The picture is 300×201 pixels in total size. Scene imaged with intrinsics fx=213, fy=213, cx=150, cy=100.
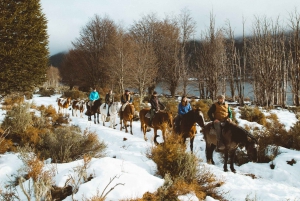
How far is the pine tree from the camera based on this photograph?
1616cm

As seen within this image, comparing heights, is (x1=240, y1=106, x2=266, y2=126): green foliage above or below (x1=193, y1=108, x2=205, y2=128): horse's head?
below

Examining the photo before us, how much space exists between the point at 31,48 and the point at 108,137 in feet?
39.9

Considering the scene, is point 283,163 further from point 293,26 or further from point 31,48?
point 293,26

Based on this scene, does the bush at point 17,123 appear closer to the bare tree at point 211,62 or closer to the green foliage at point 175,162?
the green foliage at point 175,162

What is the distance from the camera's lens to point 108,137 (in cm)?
1023

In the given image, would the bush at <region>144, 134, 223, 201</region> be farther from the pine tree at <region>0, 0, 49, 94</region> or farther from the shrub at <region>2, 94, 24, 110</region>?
the pine tree at <region>0, 0, 49, 94</region>

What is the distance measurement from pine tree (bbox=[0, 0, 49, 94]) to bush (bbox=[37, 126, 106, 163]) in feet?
38.8

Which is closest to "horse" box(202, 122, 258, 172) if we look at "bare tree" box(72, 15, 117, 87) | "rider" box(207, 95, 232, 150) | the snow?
"rider" box(207, 95, 232, 150)

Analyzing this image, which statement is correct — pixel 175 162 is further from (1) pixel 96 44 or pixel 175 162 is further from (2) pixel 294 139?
(1) pixel 96 44

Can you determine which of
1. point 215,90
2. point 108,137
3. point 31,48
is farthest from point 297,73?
point 31,48

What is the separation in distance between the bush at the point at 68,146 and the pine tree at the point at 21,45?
11.8 meters

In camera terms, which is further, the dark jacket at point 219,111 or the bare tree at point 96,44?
the bare tree at point 96,44

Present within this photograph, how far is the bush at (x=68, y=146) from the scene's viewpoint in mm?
6297

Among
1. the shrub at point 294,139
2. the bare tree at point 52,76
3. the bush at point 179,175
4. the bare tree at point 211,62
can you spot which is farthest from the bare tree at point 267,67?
the bare tree at point 52,76
